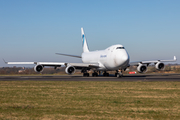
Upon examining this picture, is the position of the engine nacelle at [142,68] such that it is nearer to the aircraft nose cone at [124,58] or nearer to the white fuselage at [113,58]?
the white fuselage at [113,58]

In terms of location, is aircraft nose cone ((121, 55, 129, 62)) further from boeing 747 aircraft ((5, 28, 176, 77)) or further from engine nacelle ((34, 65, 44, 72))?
engine nacelle ((34, 65, 44, 72))

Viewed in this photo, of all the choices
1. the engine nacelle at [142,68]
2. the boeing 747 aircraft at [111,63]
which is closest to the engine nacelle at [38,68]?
the boeing 747 aircraft at [111,63]

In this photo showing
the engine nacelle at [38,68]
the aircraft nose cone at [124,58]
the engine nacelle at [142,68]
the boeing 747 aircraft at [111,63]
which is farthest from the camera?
the engine nacelle at [38,68]

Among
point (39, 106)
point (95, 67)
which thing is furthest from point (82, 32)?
point (39, 106)

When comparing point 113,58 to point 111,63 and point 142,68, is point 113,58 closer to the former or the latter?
point 111,63

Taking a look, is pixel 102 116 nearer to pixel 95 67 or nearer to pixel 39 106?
pixel 39 106

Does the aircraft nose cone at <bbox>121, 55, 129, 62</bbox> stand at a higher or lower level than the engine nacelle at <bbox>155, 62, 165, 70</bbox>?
higher

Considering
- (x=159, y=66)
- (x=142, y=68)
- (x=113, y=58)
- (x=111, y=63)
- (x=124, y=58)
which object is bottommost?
(x=142, y=68)

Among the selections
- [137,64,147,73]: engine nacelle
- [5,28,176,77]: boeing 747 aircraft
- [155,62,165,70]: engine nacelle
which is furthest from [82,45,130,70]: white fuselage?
[155,62,165,70]: engine nacelle

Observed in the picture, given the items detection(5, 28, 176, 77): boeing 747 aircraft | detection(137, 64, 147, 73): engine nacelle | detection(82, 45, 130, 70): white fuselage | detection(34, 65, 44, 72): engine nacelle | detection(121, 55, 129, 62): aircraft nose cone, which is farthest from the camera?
detection(34, 65, 44, 72): engine nacelle

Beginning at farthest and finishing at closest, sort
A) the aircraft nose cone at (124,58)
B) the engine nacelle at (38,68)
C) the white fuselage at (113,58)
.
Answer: the engine nacelle at (38,68)
the white fuselage at (113,58)
the aircraft nose cone at (124,58)

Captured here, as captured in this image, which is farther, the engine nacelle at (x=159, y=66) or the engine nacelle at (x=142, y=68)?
the engine nacelle at (x=159, y=66)

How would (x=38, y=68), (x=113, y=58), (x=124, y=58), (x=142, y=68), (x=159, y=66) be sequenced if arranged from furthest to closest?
1. (x=159, y=66)
2. (x=38, y=68)
3. (x=142, y=68)
4. (x=113, y=58)
5. (x=124, y=58)

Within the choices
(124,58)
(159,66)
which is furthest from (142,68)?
(124,58)
